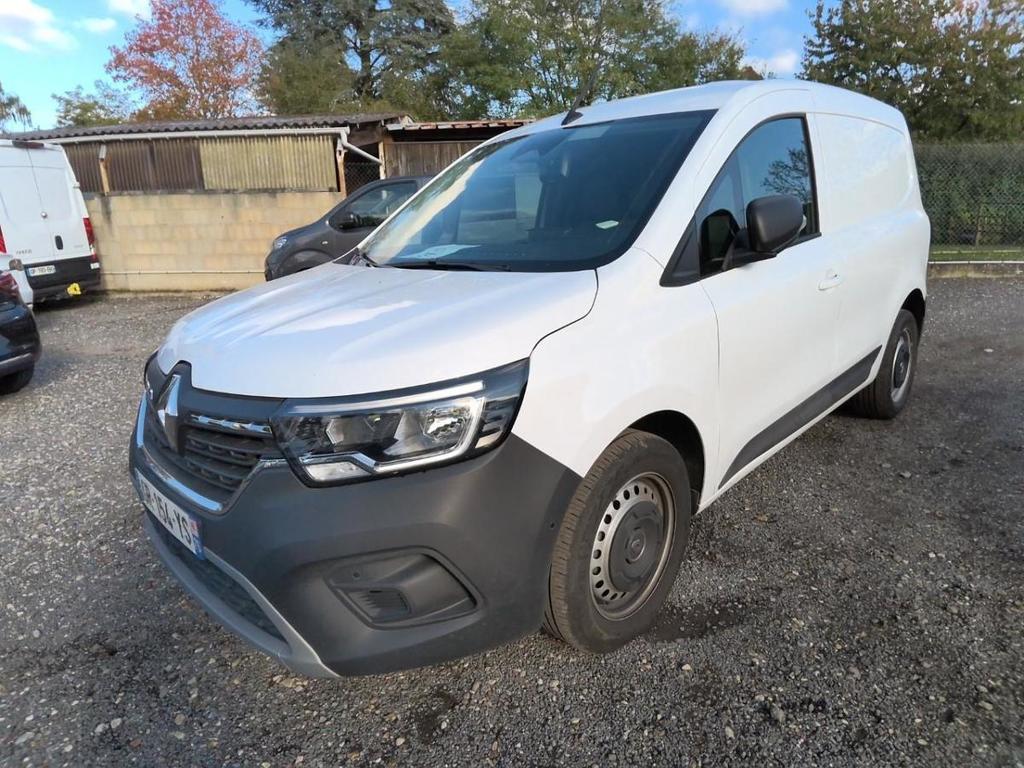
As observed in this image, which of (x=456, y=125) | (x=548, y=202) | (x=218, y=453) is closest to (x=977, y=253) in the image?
(x=456, y=125)

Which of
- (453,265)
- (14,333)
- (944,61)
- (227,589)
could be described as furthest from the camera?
(944,61)

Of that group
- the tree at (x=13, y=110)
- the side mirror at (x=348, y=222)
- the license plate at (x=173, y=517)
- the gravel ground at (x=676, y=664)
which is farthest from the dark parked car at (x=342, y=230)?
the tree at (x=13, y=110)

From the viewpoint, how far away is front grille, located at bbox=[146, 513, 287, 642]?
1.94 meters

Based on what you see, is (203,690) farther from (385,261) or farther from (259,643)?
(385,261)

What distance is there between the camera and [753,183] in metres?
2.79

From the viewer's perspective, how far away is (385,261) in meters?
2.93

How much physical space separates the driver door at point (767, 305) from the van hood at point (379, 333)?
639 mm

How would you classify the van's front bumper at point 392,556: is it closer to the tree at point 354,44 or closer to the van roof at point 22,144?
the van roof at point 22,144

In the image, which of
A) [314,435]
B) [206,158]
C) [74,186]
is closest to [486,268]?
[314,435]

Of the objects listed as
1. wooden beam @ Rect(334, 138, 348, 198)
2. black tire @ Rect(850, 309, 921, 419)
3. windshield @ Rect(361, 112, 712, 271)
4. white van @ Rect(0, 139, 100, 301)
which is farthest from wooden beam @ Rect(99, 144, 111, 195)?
black tire @ Rect(850, 309, 921, 419)

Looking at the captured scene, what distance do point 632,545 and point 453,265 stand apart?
1.19 metres

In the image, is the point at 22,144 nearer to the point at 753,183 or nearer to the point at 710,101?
the point at 710,101

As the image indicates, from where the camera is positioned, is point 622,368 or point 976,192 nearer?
point 622,368

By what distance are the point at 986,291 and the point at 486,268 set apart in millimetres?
9706
